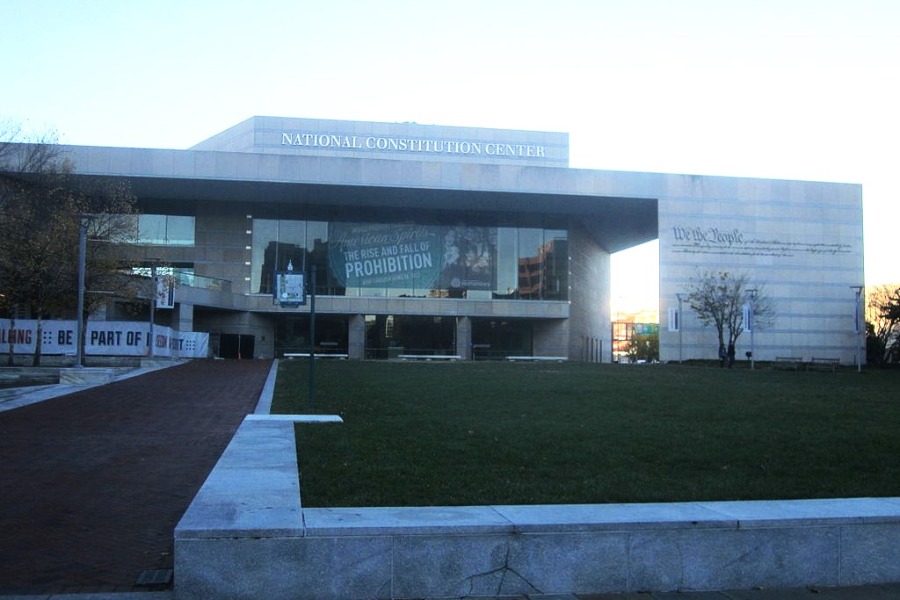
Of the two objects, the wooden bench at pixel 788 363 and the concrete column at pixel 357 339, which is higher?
the concrete column at pixel 357 339

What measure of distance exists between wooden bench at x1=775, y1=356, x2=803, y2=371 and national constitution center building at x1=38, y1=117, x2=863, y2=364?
3.97 feet

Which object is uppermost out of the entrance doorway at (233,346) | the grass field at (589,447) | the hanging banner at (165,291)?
the hanging banner at (165,291)

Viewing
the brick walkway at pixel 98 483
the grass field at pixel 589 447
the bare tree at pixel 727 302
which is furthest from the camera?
the bare tree at pixel 727 302

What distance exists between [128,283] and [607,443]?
2837cm

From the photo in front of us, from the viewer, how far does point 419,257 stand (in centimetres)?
5591

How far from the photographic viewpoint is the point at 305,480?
25.5 feet

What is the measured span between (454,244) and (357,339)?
9762mm

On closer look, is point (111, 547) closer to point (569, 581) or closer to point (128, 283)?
point (569, 581)

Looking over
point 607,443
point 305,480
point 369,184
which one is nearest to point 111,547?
point 305,480

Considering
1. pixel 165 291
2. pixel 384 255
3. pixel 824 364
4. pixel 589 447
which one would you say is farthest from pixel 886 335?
pixel 589 447

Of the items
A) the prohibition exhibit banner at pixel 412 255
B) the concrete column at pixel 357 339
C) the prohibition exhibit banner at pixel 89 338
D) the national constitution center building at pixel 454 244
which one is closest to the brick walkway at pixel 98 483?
the prohibition exhibit banner at pixel 89 338

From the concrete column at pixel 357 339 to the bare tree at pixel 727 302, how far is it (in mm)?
22458

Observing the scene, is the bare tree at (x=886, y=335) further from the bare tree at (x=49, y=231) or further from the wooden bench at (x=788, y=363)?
the bare tree at (x=49, y=231)

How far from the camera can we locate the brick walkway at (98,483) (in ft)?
19.3
